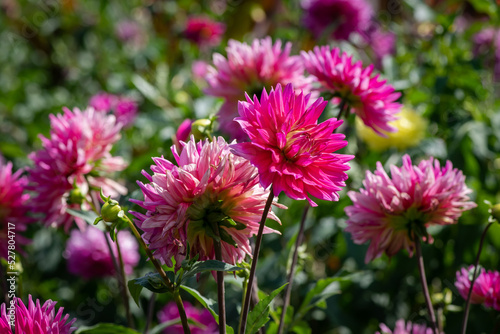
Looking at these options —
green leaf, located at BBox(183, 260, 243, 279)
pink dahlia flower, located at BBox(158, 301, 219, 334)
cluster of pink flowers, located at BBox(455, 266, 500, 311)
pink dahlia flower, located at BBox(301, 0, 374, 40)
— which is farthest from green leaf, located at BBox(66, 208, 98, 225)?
pink dahlia flower, located at BBox(301, 0, 374, 40)

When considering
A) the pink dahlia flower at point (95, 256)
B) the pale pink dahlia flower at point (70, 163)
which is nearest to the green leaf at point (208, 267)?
the pale pink dahlia flower at point (70, 163)

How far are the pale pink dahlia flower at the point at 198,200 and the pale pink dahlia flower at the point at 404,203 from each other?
0.23m

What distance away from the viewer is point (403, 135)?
4.64 feet

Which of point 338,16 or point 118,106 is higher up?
point 338,16

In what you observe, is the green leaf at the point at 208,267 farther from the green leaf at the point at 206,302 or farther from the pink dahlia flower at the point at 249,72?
the pink dahlia flower at the point at 249,72

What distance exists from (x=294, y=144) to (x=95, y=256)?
1009mm

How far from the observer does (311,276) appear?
4.68 ft

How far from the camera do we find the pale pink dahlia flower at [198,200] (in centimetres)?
62

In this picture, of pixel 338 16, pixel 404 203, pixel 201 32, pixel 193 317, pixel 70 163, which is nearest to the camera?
pixel 404 203

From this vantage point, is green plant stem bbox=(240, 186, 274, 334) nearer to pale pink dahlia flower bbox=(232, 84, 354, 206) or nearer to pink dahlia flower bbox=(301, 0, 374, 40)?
pale pink dahlia flower bbox=(232, 84, 354, 206)

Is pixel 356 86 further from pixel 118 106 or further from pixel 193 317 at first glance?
pixel 118 106

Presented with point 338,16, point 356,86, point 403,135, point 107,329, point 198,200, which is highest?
point 338,16

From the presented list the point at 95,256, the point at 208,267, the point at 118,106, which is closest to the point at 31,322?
the point at 208,267

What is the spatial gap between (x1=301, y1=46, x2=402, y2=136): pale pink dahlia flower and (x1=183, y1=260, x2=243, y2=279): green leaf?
1.45 ft
